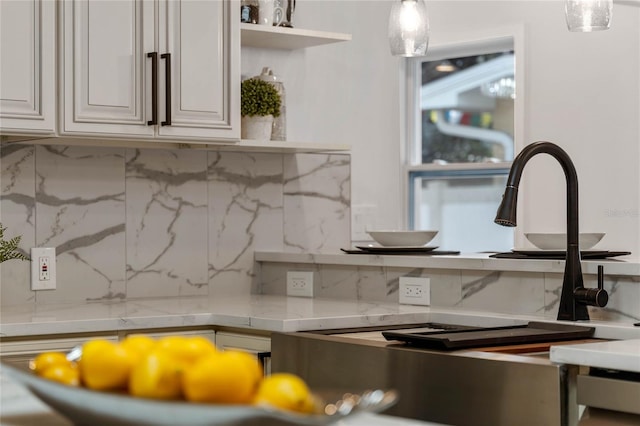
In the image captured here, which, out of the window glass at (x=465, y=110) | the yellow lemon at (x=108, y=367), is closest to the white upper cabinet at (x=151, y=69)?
the window glass at (x=465, y=110)

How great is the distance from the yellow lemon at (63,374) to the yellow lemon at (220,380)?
181 millimetres

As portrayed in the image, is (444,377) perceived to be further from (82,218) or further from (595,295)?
(82,218)

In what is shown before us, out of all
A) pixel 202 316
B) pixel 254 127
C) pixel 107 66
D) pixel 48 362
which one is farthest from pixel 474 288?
pixel 48 362

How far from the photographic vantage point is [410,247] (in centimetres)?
324

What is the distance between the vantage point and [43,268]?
10.6 feet

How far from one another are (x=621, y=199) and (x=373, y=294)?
1240 millimetres

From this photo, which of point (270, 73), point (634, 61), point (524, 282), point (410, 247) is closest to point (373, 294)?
point (410, 247)

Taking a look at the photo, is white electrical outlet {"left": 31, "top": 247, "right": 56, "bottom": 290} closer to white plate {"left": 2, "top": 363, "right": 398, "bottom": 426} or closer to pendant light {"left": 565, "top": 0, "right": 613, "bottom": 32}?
pendant light {"left": 565, "top": 0, "right": 613, "bottom": 32}

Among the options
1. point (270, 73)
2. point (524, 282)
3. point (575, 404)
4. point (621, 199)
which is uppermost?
point (270, 73)

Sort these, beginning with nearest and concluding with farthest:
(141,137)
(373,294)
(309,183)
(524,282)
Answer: (524,282) → (141,137) → (373,294) → (309,183)

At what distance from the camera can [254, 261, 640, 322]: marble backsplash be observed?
2617 mm

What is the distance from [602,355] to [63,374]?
121 centimetres

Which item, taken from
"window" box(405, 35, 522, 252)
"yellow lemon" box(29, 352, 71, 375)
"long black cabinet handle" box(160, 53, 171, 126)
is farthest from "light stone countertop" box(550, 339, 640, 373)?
"window" box(405, 35, 522, 252)

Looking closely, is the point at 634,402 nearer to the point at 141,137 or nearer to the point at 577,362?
the point at 577,362
